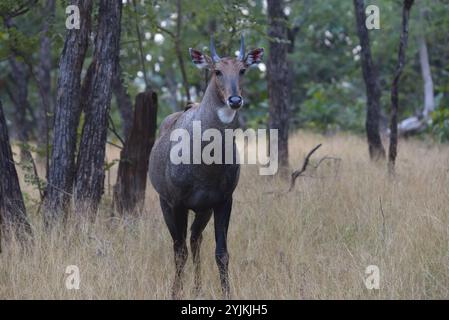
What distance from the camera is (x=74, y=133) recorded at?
7953 millimetres

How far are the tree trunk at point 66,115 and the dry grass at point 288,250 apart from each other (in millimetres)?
541

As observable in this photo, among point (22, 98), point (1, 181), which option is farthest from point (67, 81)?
point (22, 98)


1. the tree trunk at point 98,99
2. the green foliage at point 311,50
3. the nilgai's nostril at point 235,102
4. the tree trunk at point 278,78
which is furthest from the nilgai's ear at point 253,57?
the tree trunk at point 278,78

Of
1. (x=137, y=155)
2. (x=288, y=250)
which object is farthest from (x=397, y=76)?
(x=288, y=250)

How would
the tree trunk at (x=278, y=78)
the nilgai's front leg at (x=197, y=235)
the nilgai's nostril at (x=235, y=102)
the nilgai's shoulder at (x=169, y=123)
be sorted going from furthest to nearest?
the tree trunk at (x=278, y=78) → the nilgai's shoulder at (x=169, y=123) → the nilgai's front leg at (x=197, y=235) → the nilgai's nostril at (x=235, y=102)

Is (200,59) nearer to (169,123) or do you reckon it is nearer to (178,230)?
(169,123)

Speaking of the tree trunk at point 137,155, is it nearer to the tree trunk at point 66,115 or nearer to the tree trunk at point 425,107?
the tree trunk at point 66,115

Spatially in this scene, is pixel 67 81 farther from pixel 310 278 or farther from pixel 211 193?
pixel 310 278

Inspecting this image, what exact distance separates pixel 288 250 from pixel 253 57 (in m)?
1.98

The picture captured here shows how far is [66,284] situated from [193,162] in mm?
1570

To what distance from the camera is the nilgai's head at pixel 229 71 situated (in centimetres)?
604

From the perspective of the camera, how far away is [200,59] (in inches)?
271

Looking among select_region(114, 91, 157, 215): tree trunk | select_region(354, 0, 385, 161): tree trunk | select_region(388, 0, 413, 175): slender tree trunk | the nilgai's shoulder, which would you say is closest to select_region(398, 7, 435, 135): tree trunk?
select_region(354, 0, 385, 161): tree trunk

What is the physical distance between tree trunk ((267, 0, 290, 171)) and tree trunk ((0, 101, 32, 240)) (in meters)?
5.33
